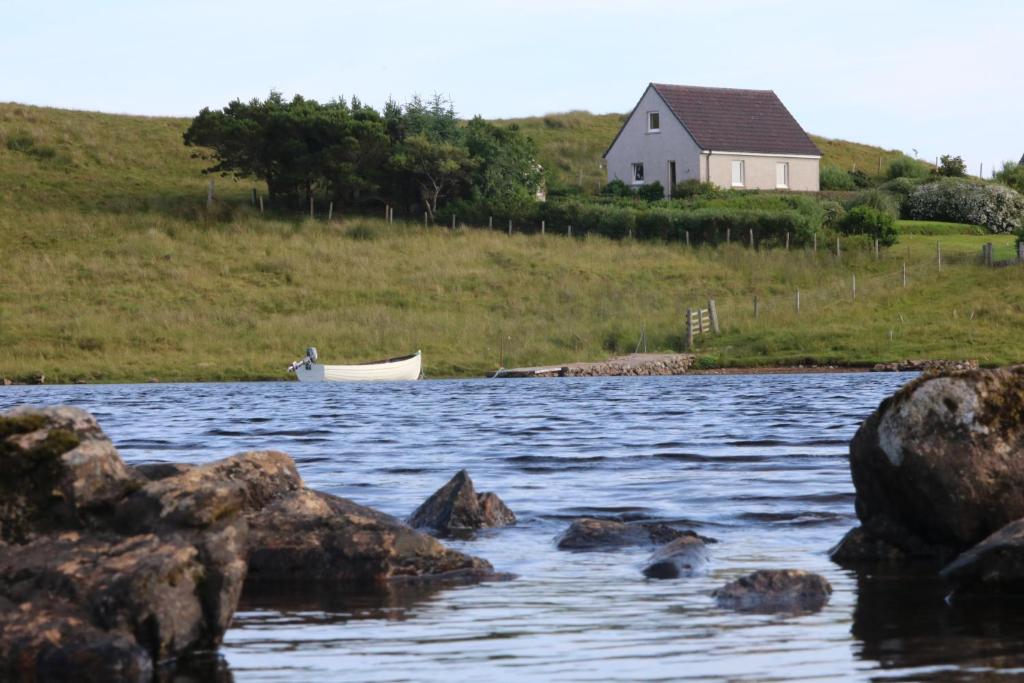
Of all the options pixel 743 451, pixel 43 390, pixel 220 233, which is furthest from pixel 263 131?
pixel 743 451

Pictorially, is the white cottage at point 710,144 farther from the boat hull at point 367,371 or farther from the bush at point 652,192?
the boat hull at point 367,371

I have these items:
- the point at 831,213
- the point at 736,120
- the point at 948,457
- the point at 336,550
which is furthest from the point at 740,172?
the point at 336,550

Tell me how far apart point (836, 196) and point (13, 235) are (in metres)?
45.4

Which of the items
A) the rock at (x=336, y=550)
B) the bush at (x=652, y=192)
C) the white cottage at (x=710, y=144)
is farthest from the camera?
the white cottage at (x=710, y=144)

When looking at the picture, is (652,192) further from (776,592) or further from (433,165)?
(776,592)

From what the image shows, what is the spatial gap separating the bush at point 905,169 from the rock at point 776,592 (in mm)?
82632

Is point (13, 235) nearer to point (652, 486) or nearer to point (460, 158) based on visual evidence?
point (460, 158)

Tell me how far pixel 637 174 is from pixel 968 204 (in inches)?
830

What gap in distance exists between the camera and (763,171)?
288 feet

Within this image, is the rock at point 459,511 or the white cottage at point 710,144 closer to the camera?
the rock at point 459,511

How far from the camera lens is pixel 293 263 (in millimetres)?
66125

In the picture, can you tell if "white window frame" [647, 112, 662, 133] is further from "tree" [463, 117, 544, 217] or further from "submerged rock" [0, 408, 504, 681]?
"submerged rock" [0, 408, 504, 681]

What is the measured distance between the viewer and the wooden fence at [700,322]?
55906 mm

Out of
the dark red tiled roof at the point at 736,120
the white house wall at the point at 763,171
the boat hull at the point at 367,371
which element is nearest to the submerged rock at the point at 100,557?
the boat hull at the point at 367,371
